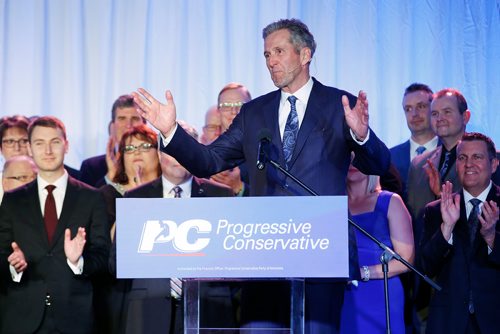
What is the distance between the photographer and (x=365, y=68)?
263 inches

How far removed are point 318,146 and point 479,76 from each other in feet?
11.2

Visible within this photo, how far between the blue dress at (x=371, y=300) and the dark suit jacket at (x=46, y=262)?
1474 millimetres

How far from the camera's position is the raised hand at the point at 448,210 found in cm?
462

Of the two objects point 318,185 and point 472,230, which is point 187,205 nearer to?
point 318,185

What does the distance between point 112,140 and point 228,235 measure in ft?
11.0

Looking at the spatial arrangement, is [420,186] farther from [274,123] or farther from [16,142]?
[16,142]

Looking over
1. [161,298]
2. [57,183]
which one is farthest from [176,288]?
[57,183]

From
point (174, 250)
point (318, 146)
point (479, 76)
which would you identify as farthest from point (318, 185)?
point (479, 76)

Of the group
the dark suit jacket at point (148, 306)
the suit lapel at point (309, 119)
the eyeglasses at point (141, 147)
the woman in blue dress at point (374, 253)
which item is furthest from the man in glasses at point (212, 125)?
the suit lapel at point (309, 119)

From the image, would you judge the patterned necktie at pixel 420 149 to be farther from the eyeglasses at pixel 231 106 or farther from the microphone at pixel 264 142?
the microphone at pixel 264 142

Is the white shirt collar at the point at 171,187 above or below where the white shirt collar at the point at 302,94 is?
below

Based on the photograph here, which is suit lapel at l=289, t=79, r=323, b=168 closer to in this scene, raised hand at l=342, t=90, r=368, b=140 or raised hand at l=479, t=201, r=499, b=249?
raised hand at l=342, t=90, r=368, b=140

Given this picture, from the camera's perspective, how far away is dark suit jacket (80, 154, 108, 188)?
6004 mm

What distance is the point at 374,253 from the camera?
4.81 metres
